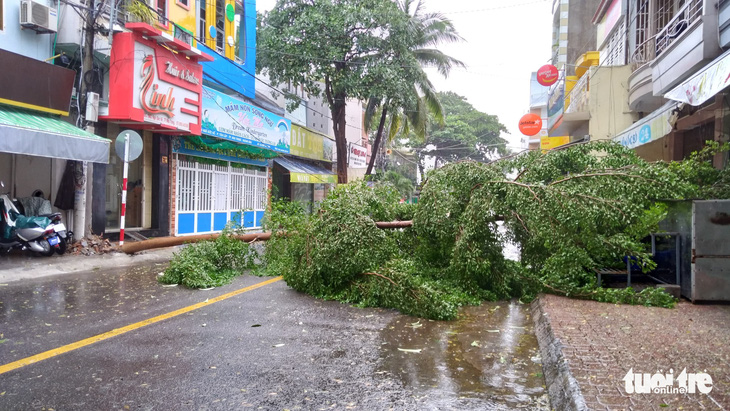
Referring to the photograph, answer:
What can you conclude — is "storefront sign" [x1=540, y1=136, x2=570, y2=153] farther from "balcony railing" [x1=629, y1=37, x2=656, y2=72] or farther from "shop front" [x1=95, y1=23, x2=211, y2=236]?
"shop front" [x1=95, y1=23, x2=211, y2=236]

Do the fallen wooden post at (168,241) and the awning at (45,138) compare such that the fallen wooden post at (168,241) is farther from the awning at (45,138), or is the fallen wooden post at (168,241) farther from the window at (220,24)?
the window at (220,24)

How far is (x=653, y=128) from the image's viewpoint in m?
10.2

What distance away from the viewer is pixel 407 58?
20688 mm

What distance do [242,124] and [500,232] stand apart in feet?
40.9

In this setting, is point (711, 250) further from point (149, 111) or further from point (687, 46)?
point (149, 111)

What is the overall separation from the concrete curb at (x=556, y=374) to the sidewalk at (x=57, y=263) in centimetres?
803

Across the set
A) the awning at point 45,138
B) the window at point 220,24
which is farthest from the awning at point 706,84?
the window at point 220,24

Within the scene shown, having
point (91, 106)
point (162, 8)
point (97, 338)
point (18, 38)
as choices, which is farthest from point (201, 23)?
point (97, 338)

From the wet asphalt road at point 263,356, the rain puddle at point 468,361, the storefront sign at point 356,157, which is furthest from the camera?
the storefront sign at point 356,157

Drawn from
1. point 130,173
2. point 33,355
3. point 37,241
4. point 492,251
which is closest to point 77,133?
point 37,241

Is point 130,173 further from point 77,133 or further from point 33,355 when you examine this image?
point 33,355

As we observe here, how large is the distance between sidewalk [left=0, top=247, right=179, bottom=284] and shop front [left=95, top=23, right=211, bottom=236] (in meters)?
2.10

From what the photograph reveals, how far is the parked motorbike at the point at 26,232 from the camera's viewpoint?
10.1 m

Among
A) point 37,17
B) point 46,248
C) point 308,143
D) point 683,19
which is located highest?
point 683,19
